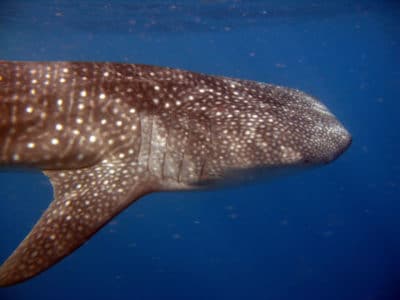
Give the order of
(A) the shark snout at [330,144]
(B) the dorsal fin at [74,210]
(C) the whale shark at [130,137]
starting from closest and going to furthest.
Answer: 1. (B) the dorsal fin at [74,210]
2. (C) the whale shark at [130,137]
3. (A) the shark snout at [330,144]

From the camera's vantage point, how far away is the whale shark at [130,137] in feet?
13.6

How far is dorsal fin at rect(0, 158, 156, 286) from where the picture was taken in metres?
3.34

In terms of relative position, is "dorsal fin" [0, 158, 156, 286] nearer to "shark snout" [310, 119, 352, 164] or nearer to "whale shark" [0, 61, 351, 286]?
"whale shark" [0, 61, 351, 286]

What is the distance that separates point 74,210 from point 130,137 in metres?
0.98

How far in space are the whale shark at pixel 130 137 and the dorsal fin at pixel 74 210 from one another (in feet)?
0.05

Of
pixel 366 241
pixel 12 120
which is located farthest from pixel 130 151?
pixel 366 241

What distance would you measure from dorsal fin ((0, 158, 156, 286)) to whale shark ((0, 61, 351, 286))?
0.05ft

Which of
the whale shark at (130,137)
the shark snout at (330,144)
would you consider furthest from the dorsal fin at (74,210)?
the shark snout at (330,144)

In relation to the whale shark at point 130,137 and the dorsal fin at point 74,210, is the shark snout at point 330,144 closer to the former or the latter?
the whale shark at point 130,137

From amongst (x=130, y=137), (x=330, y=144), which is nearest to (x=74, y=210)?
(x=130, y=137)

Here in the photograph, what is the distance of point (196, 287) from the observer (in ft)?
66.4

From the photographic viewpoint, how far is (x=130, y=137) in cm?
426

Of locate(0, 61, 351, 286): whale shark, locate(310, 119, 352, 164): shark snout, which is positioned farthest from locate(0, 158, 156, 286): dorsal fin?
locate(310, 119, 352, 164): shark snout

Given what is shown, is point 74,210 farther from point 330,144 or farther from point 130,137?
point 330,144
